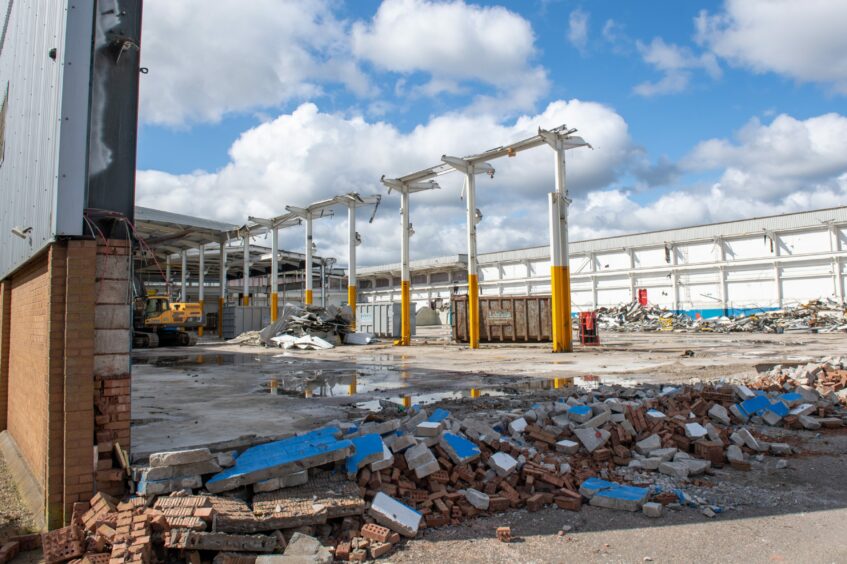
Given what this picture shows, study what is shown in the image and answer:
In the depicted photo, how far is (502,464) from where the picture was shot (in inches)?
203

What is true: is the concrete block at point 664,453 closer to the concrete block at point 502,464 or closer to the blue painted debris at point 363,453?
the concrete block at point 502,464

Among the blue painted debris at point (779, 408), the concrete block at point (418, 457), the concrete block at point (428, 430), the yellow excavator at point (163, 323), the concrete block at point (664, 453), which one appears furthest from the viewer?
the yellow excavator at point (163, 323)

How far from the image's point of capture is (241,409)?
8.46m

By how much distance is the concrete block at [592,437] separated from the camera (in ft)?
19.4

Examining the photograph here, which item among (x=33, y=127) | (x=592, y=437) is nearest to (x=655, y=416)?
(x=592, y=437)

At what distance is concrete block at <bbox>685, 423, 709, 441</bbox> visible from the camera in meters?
6.31

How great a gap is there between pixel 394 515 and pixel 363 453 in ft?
2.39

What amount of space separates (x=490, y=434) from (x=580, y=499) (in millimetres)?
1206

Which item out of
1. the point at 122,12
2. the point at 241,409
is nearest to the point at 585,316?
the point at 241,409

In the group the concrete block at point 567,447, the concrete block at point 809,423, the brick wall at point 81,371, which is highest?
the brick wall at point 81,371

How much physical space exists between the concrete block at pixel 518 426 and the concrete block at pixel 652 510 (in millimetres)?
1837

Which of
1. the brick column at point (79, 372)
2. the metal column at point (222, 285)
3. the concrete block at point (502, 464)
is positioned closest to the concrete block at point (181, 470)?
the brick column at point (79, 372)

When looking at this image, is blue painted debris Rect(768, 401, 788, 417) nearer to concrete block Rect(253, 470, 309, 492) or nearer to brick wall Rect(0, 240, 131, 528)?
concrete block Rect(253, 470, 309, 492)

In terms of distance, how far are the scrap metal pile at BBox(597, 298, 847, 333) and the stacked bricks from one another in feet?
113
